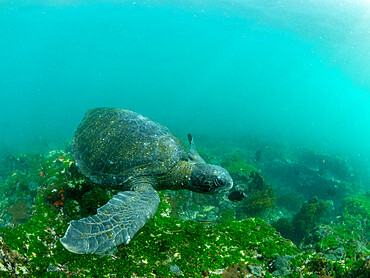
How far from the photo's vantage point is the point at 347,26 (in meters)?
41.8

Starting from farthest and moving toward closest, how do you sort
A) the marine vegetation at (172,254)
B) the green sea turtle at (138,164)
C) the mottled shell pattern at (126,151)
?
the mottled shell pattern at (126,151) < the green sea turtle at (138,164) < the marine vegetation at (172,254)

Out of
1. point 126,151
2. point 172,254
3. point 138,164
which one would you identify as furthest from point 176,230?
point 126,151

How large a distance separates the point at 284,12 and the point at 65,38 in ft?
460

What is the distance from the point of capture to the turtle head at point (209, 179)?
3895 mm

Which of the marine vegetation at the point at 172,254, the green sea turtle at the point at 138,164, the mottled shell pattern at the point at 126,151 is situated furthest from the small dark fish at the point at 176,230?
the mottled shell pattern at the point at 126,151

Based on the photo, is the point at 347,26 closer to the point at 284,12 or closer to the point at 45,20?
the point at 284,12

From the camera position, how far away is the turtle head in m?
3.89

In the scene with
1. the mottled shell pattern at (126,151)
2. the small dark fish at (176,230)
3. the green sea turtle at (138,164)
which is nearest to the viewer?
the small dark fish at (176,230)

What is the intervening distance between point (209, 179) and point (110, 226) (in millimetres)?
2063

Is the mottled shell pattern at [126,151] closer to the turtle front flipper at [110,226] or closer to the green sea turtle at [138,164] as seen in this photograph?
the green sea turtle at [138,164]

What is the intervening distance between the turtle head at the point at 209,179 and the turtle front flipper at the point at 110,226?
1023 millimetres

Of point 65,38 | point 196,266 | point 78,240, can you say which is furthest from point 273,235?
point 65,38

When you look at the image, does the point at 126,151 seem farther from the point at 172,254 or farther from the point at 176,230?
the point at 172,254

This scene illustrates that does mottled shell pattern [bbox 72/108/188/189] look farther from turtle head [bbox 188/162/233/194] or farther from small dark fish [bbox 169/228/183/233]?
small dark fish [bbox 169/228/183/233]
